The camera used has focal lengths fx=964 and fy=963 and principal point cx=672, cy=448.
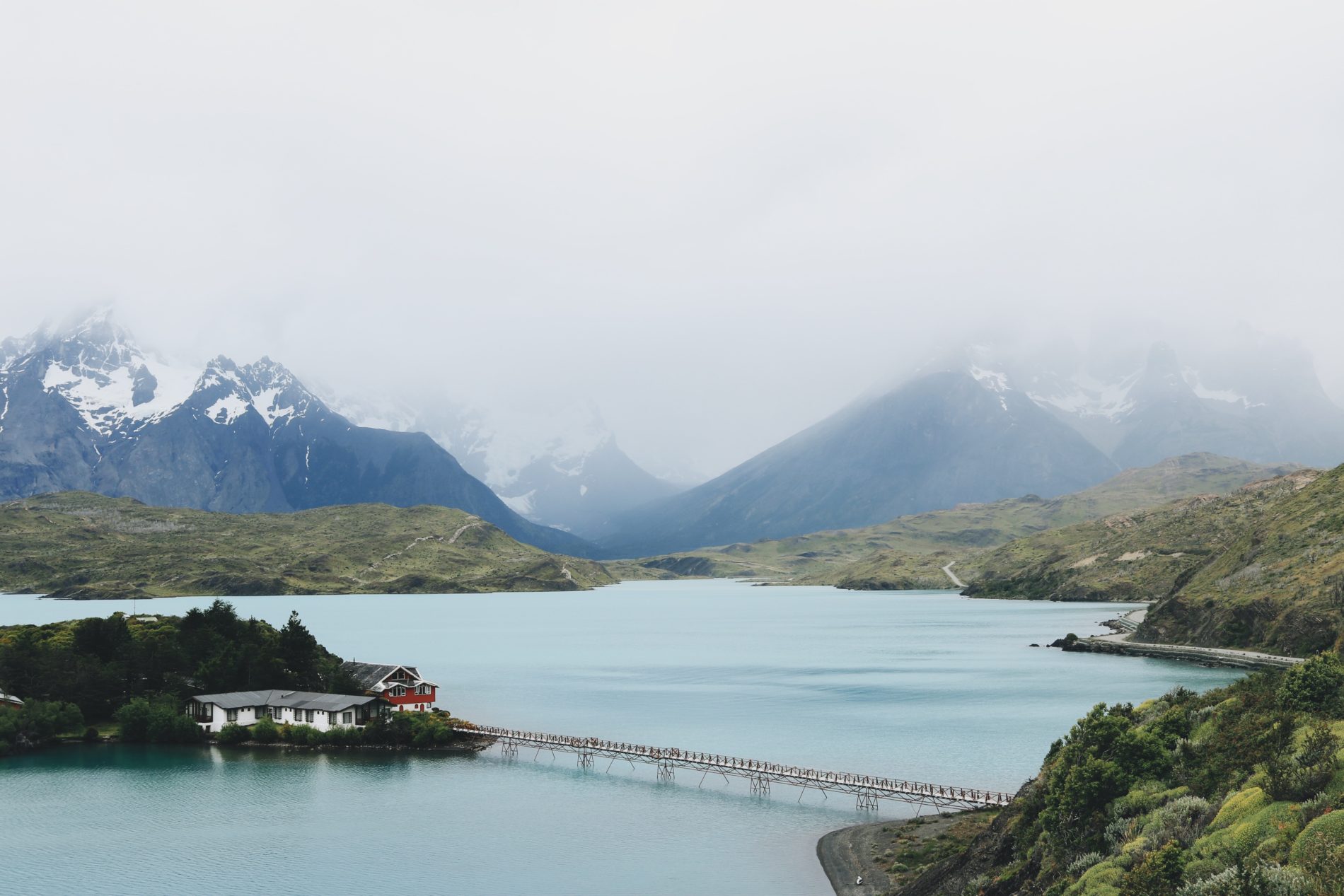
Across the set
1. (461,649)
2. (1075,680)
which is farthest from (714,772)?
(461,649)

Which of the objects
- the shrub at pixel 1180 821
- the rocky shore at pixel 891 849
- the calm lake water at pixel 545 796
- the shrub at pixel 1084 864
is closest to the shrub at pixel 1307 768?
the shrub at pixel 1180 821

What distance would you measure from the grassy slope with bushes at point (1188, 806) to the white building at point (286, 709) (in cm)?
6819

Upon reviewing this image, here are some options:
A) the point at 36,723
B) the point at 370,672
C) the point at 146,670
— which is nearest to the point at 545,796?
the point at 370,672

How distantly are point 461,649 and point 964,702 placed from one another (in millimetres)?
104740

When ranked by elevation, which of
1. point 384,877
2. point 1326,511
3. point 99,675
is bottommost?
point 384,877

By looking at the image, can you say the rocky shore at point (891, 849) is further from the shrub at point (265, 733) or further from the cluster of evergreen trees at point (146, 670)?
the cluster of evergreen trees at point (146, 670)

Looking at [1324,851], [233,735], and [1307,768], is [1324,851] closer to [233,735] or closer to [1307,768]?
[1307,768]

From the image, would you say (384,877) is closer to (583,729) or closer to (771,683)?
(583,729)

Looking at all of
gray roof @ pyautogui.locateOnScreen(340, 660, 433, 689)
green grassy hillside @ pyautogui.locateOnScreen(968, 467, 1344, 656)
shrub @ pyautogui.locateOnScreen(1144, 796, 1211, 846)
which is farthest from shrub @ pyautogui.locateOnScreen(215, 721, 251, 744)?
green grassy hillside @ pyautogui.locateOnScreen(968, 467, 1344, 656)

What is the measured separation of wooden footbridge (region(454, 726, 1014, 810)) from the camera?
232 ft

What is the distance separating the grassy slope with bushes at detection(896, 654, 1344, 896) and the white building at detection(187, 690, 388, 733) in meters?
68.2

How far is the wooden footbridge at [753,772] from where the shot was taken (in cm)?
7081

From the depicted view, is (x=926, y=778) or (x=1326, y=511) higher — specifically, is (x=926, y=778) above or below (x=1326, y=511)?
below

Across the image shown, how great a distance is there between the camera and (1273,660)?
13238 centimetres
